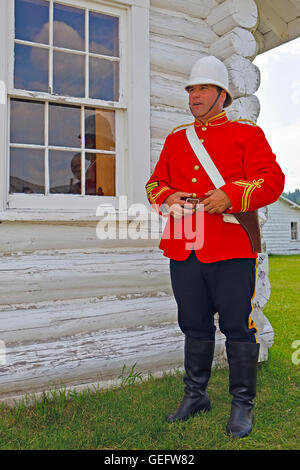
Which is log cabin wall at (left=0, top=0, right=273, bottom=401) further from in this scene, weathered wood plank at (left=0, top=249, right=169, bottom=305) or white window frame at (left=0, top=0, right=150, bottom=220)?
white window frame at (left=0, top=0, right=150, bottom=220)

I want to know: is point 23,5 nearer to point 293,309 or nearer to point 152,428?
point 152,428

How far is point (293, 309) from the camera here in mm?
6301

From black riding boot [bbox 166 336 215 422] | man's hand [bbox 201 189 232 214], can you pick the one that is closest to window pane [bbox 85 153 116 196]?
man's hand [bbox 201 189 232 214]

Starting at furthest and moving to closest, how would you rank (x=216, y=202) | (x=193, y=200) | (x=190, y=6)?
(x=190, y=6) → (x=193, y=200) → (x=216, y=202)

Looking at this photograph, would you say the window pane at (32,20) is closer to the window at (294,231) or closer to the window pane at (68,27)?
the window pane at (68,27)

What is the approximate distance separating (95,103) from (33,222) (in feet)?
3.31

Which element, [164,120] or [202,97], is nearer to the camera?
[202,97]

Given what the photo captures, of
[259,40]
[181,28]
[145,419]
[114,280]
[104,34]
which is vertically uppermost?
[259,40]

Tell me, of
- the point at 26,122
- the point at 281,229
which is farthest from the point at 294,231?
the point at 26,122

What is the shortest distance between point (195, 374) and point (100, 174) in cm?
162

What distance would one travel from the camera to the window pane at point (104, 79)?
3.17m

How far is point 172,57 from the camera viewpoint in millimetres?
3379

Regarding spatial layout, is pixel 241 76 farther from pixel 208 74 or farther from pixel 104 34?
pixel 208 74
